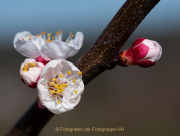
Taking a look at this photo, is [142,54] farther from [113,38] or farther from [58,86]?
[58,86]

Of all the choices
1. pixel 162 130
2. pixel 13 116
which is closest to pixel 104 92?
pixel 162 130

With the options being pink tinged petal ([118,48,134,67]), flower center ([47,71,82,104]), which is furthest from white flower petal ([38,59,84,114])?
pink tinged petal ([118,48,134,67])

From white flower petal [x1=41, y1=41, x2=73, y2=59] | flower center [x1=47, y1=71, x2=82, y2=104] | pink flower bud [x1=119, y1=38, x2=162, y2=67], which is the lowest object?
flower center [x1=47, y1=71, x2=82, y2=104]

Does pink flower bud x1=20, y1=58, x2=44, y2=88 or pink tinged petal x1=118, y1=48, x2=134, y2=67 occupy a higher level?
pink tinged petal x1=118, y1=48, x2=134, y2=67

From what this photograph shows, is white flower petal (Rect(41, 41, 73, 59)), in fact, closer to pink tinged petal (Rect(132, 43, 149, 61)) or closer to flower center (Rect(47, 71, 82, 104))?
flower center (Rect(47, 71, 82, 104))

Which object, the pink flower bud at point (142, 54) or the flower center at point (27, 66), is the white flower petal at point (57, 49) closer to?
the flower center at point (27, 66)

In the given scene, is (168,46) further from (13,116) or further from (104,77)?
(13,116)
